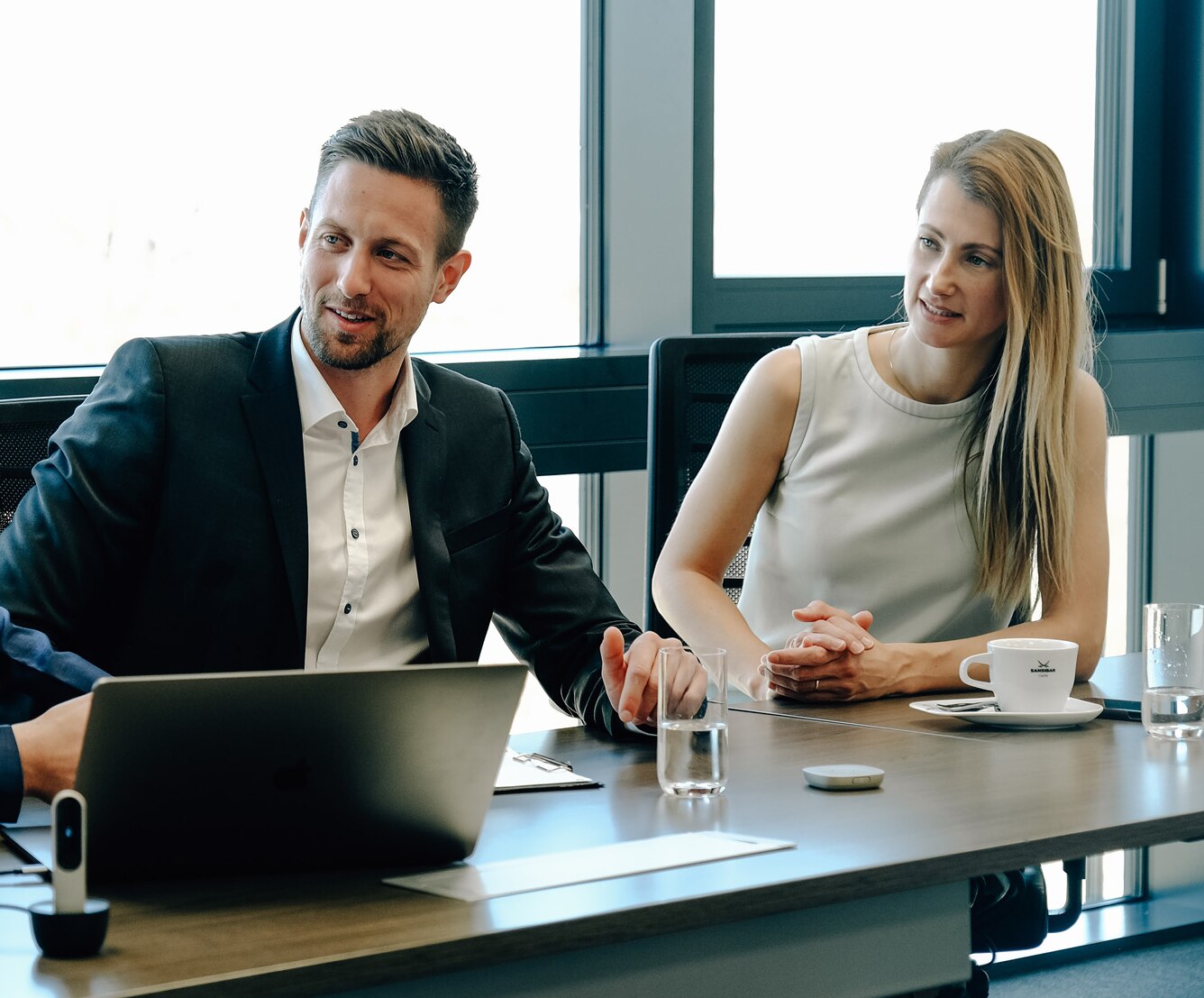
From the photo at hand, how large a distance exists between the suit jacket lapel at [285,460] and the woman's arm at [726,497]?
0.59 metres

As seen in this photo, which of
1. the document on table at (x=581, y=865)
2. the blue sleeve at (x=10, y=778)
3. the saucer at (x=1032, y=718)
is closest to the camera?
the document on table at (x=581, y=865)

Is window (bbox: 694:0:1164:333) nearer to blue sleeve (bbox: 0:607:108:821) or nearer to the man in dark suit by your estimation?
the man in dark suit

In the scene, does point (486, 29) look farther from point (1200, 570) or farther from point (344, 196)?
point (1200, 570)

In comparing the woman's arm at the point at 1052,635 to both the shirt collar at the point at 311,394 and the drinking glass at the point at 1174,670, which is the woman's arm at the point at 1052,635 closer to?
the drinking glass at the point at 1174,670

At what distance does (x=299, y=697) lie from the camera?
107 centimetres

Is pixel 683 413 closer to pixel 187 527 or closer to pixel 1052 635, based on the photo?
pixel 1052 635

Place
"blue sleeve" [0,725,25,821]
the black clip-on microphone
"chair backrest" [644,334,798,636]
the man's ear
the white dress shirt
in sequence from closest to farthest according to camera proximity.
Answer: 1. the black clip-on microphone
2. "blue sleeve" [0,725,25,821]
3. the white dress shirt
4. the man's ear
5. "chair backrest" [644,334,798,636]

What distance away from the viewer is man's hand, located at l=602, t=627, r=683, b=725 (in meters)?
1.59

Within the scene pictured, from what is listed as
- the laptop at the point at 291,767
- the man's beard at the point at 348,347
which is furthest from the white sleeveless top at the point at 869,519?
the laptop at the point at 291,767

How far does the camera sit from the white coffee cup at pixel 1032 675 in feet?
5.64

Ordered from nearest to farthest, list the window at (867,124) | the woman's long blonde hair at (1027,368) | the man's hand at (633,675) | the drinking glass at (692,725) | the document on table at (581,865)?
the document on table at (581,865) < the drinking glass at (692,725) < the man's hand at (633,675) < the woman's long blonde hair at (1027,368) < the window at (867,124)

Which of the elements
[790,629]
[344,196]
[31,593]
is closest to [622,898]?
[31,593]

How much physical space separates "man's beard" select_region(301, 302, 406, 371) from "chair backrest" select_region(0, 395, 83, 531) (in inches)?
12.2

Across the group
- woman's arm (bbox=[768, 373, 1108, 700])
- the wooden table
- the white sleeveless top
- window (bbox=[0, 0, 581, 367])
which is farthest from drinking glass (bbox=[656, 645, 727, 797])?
window (bbox=[0, 0, 581, 367])
